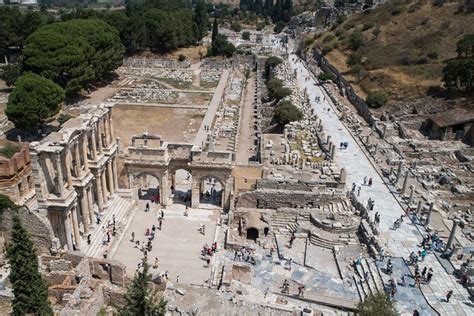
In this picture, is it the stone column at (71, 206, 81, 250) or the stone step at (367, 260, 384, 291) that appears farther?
the stone column at (71, 206, 81, 250)

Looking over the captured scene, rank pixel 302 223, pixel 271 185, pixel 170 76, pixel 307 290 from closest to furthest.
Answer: pixel 307 290
pixel 302 223
pixel 271 185
pixel 170 76

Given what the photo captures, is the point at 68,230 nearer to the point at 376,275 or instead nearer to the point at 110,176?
the point at 110,176

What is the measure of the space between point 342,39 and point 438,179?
167ft

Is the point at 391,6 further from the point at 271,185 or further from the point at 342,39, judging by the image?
the point at 271,185

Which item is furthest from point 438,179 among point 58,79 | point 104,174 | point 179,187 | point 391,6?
point 391,6

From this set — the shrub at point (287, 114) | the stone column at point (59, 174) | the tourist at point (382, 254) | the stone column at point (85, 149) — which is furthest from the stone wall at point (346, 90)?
the stone column at point (59, 174)

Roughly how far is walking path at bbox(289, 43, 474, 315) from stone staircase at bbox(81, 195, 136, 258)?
16.9 meters

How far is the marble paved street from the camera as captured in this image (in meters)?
25.4

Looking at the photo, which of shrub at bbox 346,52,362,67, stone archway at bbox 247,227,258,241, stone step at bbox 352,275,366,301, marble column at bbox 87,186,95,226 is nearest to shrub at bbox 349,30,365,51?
shrub at bbox 346,52,362,67

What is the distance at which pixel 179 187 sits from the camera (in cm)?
3569

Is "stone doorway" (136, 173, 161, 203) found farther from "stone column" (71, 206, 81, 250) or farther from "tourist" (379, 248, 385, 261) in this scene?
"tourist" (379, 248, 385, 261)

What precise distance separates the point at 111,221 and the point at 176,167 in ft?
20.7

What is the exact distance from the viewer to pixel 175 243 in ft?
91.7

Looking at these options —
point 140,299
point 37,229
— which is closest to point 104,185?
point 37,229
